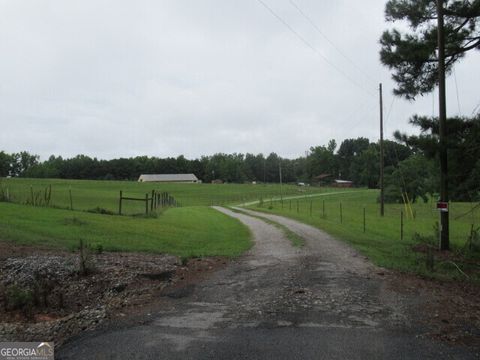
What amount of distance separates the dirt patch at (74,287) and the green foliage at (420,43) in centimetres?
929

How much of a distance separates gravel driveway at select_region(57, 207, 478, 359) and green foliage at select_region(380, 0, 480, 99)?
844 cm

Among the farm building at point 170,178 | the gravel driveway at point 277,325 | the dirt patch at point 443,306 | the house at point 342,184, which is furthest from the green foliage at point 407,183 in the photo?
the farm building at point 170,178

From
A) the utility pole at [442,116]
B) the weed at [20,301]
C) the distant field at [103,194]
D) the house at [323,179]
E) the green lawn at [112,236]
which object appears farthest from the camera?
the house at [323,179]

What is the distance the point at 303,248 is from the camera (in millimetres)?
14094

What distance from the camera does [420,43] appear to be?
587 inches

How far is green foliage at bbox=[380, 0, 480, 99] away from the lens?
14523mm

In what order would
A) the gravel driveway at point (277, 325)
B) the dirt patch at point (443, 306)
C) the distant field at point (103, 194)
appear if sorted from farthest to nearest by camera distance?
1. the distant field at point (103, 194)
2. the dirt patch at point (443, 306)
3. the gravel driveway at point (277, 325)

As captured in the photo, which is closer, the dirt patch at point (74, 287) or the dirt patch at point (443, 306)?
the dirt patch at point (443, 306)

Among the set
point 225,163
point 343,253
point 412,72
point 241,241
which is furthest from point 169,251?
point 225,163

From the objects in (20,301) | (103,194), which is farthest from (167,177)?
(20,301)

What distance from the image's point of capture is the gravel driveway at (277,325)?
5.11 m

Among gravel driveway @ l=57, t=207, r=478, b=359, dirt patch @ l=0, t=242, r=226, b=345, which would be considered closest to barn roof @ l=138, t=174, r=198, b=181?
dirt patch @ l=0, t=242, r=226, b=345

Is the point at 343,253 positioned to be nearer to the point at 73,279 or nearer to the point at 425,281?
the point at 425,281

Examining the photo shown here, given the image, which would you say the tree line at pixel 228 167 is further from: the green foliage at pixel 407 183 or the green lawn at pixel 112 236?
the green lawn at pixel 112 236
